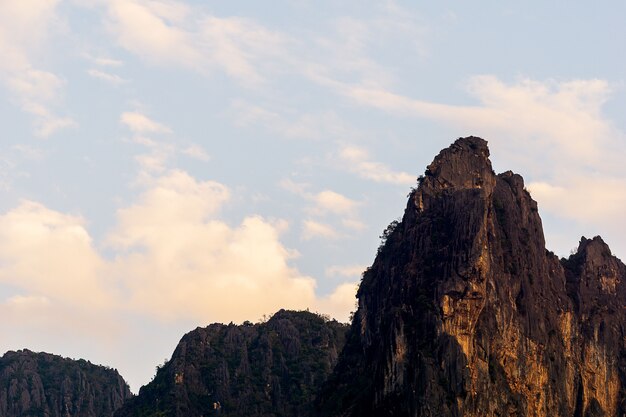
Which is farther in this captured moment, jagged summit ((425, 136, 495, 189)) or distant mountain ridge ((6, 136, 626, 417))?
jagged summit ((425, 136, 495, 189))

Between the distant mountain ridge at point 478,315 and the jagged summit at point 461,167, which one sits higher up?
the jagged summit at point 461,167

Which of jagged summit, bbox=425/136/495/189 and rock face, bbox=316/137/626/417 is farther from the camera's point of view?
jagged summit, bbox=425/136/495/189

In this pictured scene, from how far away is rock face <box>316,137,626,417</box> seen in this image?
146250 mm

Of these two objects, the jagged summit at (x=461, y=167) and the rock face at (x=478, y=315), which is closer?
the rock face at (x=478, y=315)

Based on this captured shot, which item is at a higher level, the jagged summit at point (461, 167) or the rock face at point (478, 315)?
the jagged summit at point (461, 167)

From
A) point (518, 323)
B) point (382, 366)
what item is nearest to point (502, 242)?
point (518, 323)

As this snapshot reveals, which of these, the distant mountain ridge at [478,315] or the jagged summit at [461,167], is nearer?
the distant mountain ridge at [478,315]

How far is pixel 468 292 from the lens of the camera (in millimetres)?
149250

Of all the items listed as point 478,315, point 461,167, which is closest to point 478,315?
point 478,315

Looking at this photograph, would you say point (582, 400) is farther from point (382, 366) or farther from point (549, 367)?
point (382, 366)

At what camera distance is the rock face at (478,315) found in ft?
480

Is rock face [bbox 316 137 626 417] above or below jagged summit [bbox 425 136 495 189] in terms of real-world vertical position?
below

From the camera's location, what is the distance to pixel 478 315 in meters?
149

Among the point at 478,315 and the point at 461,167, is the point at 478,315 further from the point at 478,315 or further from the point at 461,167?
the point at 461,167
